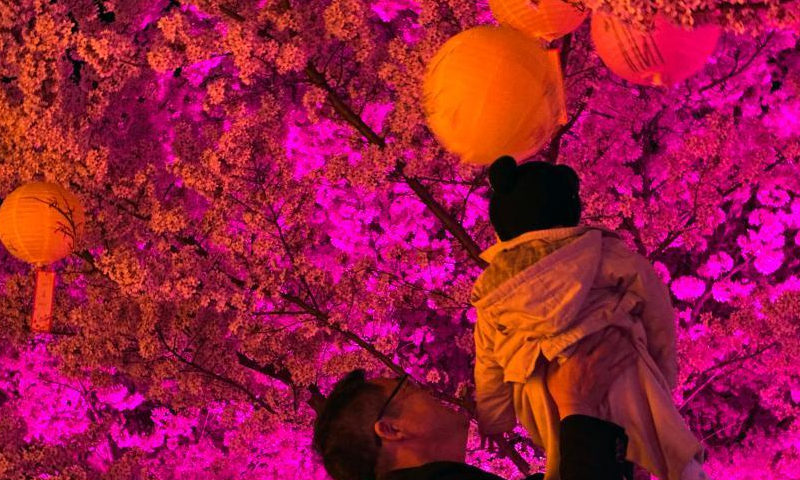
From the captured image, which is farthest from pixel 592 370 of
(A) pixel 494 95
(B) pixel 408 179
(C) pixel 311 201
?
(C) pixel 311 201

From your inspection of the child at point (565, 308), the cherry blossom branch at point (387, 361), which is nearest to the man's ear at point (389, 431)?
the child at point (565, 308)

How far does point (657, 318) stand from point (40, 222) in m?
5.32

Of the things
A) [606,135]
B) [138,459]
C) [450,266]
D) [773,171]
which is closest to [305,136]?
[450,266]

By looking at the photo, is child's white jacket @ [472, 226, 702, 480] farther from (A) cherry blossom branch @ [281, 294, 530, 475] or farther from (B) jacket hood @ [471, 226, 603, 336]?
(A) cherry blossom branch @ [281, 294, 530, 475]

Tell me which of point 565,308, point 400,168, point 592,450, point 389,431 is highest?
point 565,308

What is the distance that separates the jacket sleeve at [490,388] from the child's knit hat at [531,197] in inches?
12.0

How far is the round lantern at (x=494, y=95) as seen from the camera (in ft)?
10.5

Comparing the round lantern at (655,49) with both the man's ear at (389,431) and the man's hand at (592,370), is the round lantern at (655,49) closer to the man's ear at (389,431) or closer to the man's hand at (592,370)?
the man's hand at (592,370)

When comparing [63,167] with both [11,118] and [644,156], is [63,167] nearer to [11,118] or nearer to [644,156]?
[11,118]

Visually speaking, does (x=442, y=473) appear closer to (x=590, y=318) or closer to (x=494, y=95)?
(x=590, y=318)

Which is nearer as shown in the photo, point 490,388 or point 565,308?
point 565,308

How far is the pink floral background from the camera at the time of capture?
6.36 meters

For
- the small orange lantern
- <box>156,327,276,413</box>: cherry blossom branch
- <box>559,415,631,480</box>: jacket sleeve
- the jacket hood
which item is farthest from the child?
<box>156,327,276,413</box>: cherry blossom branch

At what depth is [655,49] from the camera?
10.6 feet
